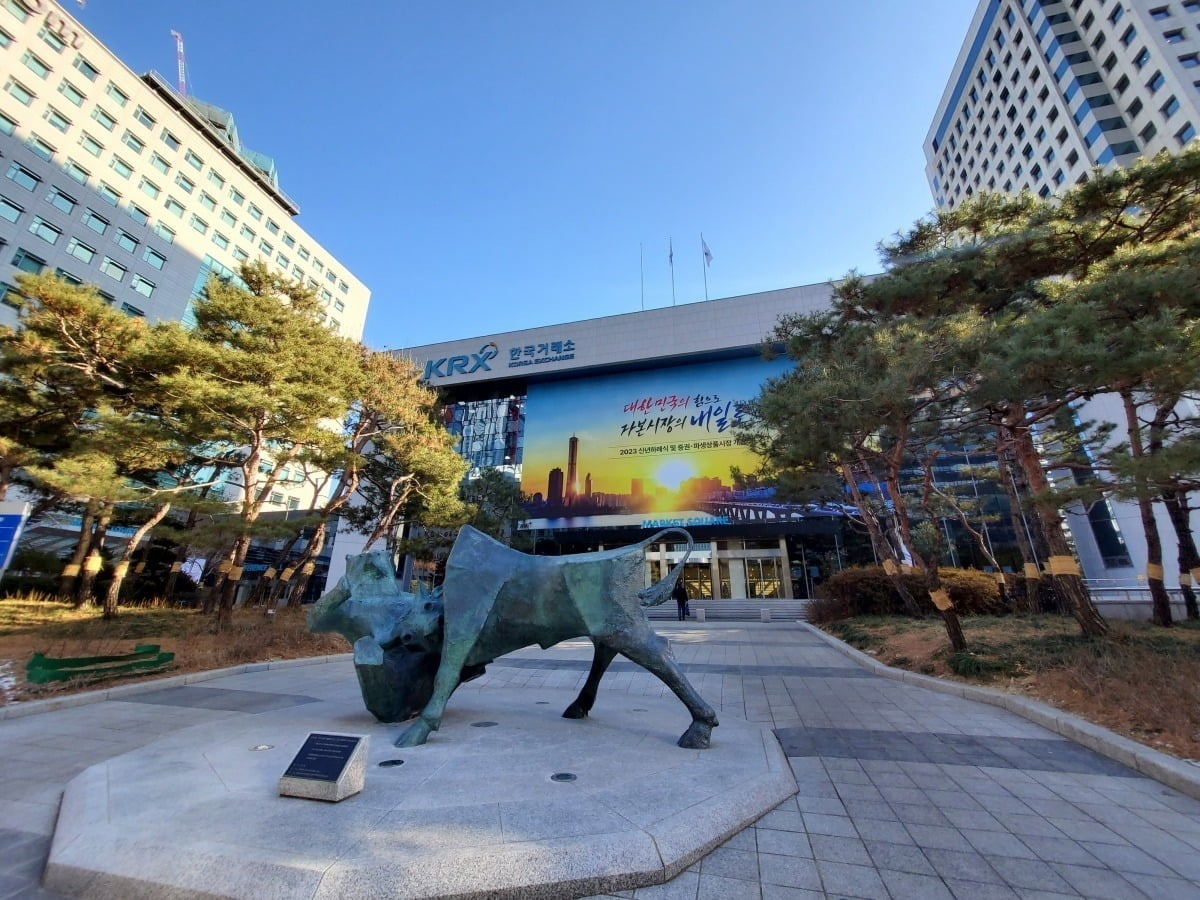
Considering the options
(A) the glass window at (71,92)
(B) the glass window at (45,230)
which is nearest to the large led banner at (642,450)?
(B) the glass window at (45,230)

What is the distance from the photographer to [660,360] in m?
39.1

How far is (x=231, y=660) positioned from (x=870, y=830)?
11725 mm

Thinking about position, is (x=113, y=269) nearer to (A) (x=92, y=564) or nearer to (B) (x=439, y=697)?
(A) (x=92, y=564)

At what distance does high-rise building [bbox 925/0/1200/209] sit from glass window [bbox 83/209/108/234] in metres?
49.2

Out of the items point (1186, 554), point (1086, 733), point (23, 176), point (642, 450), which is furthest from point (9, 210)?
point (1186, 554)

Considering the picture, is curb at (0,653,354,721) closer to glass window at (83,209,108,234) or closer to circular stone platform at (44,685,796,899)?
circular stone platform at (44,685,796,899)

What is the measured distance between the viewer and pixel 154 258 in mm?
34531

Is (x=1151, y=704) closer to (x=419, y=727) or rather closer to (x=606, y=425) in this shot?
(x=419, y=727)

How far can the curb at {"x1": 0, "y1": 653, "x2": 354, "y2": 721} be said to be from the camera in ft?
21.4

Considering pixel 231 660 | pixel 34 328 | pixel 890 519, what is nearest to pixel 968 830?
pixel 231 660

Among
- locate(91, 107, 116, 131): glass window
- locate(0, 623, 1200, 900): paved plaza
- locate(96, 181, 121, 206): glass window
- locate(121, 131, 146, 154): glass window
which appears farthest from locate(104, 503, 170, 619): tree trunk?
locate(121, 131, 146, 154): glass window

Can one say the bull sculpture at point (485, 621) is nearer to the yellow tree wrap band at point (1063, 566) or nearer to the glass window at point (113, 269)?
the yellow tree wrap band at point (1063, 566)

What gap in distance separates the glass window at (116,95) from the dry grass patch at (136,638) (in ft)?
123

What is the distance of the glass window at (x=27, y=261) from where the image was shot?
27.2 metres
